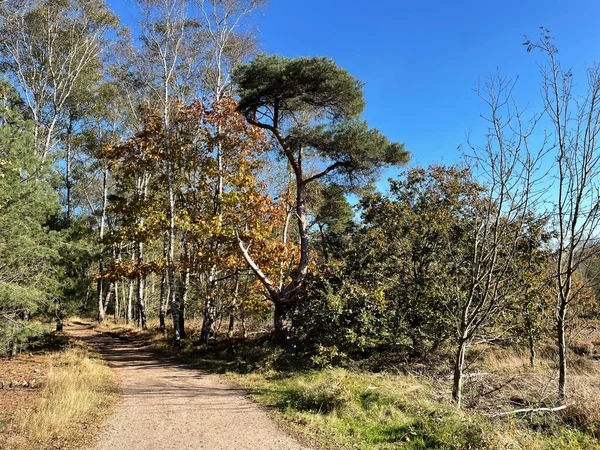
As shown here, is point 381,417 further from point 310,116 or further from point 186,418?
point 310,116

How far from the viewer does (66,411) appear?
5.67 metres

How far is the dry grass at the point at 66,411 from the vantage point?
4.87 metres

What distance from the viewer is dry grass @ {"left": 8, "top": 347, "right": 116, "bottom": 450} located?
4.87 metres

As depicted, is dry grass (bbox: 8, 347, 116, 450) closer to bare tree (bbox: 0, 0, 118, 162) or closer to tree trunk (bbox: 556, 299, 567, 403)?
tree trunk (bbox: 556, 299, 567, 403)

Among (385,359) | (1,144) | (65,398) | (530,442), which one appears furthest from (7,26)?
(530,442)

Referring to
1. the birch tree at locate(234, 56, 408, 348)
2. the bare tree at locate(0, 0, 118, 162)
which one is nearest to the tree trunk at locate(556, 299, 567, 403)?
the birch tree at locate(234, 56, 408, 348)

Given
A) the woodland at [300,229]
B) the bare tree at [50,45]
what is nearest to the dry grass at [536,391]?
the woodland at [300,229]

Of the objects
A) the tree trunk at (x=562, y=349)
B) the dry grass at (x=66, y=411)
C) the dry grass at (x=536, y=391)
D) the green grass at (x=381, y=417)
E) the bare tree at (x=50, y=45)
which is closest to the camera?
the green grass at (x=381, y=417)

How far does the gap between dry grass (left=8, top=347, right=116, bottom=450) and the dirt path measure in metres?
0.32

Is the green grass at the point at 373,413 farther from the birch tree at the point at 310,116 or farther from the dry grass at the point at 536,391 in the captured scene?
the birch tree at the point at 310,116

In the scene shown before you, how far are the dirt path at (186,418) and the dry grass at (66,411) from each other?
0.32 metres

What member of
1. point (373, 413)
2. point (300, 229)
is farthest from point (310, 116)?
point (373, 413)

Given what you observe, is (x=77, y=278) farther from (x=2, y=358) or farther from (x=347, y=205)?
(x=347, y=205)

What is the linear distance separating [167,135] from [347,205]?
345 inches
